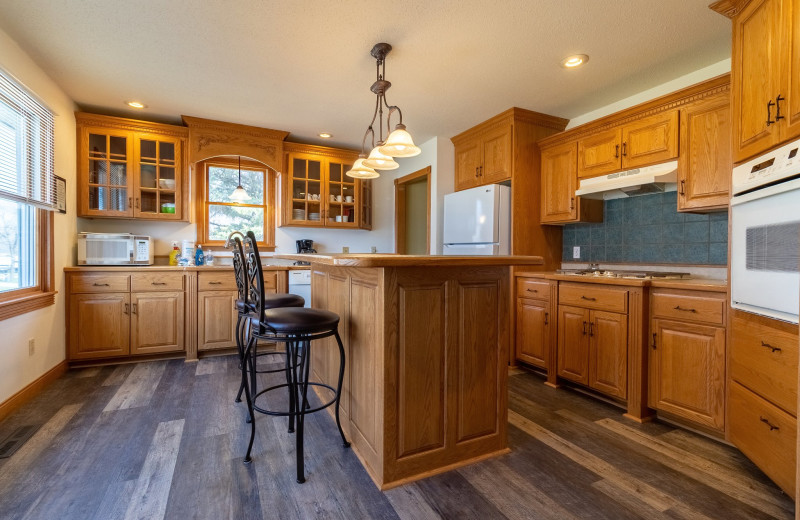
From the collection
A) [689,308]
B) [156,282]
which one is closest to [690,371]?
[689,308]

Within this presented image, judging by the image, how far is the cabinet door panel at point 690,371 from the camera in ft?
6.60

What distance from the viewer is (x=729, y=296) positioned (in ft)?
6.35

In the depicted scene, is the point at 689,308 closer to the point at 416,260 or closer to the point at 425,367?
the point at 425,367

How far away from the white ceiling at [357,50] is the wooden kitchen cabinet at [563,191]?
449 mm

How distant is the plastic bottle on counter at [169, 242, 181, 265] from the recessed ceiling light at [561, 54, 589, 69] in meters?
3.93

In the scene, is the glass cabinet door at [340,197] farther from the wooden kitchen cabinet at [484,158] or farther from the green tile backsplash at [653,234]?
the green tile backsplash at [653,234]

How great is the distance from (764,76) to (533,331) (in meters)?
2.10

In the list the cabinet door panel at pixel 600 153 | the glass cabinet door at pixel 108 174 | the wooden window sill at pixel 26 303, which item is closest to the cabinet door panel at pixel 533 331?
the cabinet door panel at pixel 600 153

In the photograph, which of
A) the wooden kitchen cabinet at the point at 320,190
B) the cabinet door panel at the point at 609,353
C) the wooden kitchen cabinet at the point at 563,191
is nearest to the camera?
the cabinet door panel at the point at 609,353

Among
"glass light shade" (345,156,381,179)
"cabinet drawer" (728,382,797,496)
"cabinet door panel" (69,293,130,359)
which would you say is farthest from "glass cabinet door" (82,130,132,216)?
"cabinet drawer" (728,382,797,496)

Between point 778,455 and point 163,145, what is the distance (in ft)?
16.1

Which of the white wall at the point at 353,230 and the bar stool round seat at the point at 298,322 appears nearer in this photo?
the bar stool round seat at the point at 298,322

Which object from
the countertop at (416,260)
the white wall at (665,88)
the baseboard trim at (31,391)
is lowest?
the baseboard trim at (31,391)

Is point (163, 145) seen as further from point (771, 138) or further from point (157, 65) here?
point (771, 138)
